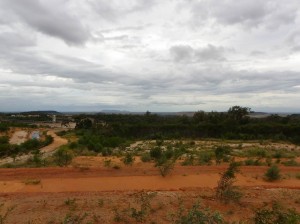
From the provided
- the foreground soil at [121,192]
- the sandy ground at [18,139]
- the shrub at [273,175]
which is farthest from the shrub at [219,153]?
the sandy ground at [18,139]

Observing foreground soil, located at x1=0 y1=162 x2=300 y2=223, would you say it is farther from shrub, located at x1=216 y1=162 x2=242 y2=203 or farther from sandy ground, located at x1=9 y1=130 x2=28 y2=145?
sandy ground, located at x1=9 y1=130 x2=28 y2=145

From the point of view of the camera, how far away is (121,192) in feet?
43.7

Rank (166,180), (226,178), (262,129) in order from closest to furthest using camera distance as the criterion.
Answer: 1. (226,178)
2. (166,180)
3. (262,129)

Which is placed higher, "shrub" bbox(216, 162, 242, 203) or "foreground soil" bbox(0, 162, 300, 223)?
"shrub" bbox(216, 162, 242, 203)

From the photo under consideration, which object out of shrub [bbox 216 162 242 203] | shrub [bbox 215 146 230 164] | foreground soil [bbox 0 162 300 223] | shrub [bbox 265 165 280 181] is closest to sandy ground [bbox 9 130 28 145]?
shrub [bbox 215 146 230 164]

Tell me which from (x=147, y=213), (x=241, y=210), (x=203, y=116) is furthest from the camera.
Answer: (x=203, y=116)

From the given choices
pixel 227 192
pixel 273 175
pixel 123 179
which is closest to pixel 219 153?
pixel 273 175

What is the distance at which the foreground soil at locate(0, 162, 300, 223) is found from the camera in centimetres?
1059

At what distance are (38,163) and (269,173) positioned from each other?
12.8 metres

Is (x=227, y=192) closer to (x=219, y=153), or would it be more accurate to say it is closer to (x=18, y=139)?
(x=219, y=153)

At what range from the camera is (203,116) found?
7925cm

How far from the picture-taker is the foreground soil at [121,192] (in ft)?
34.8

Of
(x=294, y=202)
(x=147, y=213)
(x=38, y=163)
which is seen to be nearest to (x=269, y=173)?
(x=294, y=202)

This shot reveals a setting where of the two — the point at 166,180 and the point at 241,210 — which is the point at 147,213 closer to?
the point at 241,210
